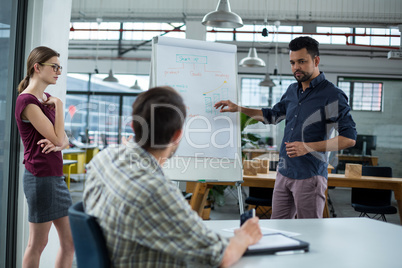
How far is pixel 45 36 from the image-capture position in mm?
2957

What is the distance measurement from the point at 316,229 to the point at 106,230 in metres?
1.00

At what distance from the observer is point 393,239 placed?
1624 mm

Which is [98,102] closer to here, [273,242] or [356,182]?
[356,182]

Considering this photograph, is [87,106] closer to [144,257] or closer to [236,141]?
[236,141]

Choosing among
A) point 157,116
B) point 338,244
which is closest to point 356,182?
point 338,244

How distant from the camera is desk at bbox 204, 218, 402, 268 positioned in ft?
4.25

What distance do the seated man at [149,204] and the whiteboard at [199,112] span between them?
5.57 ft

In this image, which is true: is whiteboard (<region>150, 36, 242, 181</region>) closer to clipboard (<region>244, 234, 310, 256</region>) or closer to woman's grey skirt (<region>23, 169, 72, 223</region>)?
woman's grey skirt (<region>23, 169, 72, 223</region>)

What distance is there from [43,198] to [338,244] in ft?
5.34

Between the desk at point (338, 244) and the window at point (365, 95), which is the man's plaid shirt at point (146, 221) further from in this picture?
the window at point (365, 95)

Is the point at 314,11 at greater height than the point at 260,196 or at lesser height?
greater

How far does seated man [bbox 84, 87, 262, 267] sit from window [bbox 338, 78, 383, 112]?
32.3 feet

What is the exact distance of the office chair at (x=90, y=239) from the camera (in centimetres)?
113

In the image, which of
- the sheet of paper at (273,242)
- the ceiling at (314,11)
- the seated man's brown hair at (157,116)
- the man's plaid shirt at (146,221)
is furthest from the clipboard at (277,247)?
the ceiling at (314,11)
